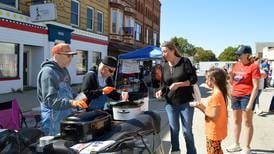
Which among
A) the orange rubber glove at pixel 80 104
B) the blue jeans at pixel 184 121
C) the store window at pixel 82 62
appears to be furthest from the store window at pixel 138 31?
the orange rubber glove at pixel 80 104

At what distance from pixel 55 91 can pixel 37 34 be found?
15281 mm

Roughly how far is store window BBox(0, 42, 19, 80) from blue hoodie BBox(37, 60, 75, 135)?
13.0 metres

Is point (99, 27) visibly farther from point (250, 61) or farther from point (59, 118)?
point (59, 118)

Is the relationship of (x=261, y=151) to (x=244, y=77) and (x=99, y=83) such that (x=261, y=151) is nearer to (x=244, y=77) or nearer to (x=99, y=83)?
(x=244, y=77)

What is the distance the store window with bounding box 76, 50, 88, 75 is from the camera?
2407 centimetres

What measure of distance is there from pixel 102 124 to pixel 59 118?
2.28ft

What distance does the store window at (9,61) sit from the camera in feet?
53.4

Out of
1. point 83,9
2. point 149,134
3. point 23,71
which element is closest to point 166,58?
point 149,134

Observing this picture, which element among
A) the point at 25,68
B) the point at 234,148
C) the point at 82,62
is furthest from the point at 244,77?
the point at 82,62

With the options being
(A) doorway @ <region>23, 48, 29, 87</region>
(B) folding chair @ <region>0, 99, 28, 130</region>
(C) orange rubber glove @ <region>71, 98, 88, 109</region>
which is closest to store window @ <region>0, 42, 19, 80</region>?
(A) doorway @ <region>23, 48, 29, 87</region>

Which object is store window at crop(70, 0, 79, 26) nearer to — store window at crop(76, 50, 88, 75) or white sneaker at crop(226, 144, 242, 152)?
store window at crop(76, 50, 88, 75)

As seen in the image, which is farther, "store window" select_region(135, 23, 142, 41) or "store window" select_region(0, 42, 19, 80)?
"store window" select_region(135, 23, 142, 41)

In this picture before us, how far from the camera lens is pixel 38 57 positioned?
19.1 m

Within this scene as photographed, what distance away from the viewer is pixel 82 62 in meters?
24.8
